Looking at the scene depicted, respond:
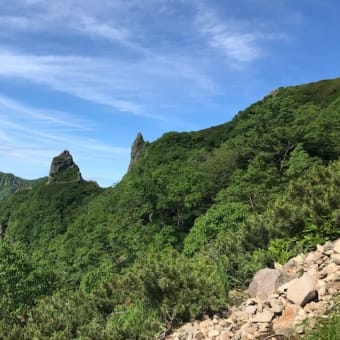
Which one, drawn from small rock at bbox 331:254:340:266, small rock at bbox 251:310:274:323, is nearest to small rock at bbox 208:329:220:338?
small rock at bbox 251:310:274:323

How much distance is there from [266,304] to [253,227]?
408cm

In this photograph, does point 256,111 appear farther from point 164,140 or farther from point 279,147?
point 164,140

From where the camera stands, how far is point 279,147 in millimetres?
41719

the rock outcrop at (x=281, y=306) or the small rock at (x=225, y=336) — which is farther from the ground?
the rock outcrop at (x=281, y=306)

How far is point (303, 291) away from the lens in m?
5.79

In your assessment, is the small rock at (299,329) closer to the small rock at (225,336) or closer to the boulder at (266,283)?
the small rock at (225,336)

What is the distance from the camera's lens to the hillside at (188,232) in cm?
746

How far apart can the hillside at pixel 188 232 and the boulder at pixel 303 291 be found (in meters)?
1.30

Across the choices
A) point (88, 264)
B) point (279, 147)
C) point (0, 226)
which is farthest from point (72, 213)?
point (279, 147)

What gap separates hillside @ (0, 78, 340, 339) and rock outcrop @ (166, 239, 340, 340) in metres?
0.47

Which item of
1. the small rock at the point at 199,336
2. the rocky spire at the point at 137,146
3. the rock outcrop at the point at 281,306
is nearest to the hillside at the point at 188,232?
the rock outcrop at the point at 281,306

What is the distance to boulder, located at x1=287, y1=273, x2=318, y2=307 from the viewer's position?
570cm

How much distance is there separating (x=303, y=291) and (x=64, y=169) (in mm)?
181956

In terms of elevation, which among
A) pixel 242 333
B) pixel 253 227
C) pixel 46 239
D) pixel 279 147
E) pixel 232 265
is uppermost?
pixel 279 147
